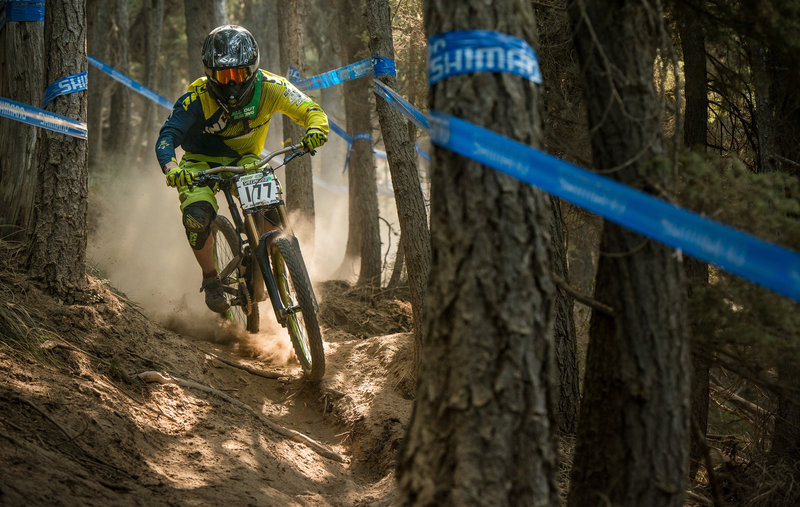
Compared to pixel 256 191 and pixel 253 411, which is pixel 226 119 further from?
pixel 253 411

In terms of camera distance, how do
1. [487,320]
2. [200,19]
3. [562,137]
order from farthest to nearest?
[200,19], [562,137], [487,320]

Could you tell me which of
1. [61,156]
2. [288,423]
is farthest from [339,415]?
[61,156]

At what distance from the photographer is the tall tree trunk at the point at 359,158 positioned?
962 cm

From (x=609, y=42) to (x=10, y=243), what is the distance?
16.2 feet

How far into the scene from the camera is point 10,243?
551 centimetres

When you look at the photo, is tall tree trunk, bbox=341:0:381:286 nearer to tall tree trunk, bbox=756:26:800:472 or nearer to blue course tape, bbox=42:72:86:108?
blue course tape, bbox=42:72:86:108

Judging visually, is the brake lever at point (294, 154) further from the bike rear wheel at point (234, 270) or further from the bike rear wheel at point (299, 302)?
the bike rear wheel at point (234, 270)

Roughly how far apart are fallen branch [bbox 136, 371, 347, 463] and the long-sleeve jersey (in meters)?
1.83

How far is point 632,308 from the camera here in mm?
2719

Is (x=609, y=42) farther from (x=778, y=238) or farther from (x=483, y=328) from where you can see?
(x=483, y=328)

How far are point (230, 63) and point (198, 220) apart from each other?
133cm

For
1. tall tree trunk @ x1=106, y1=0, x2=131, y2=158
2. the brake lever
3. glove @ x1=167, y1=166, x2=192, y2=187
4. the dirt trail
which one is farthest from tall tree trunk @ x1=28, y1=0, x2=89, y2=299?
tall tree trunk @ x1=106, y1=0, x2=131, y2=158

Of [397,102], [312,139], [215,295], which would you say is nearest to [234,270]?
[215,295]

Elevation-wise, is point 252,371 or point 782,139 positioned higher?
point 782,139
